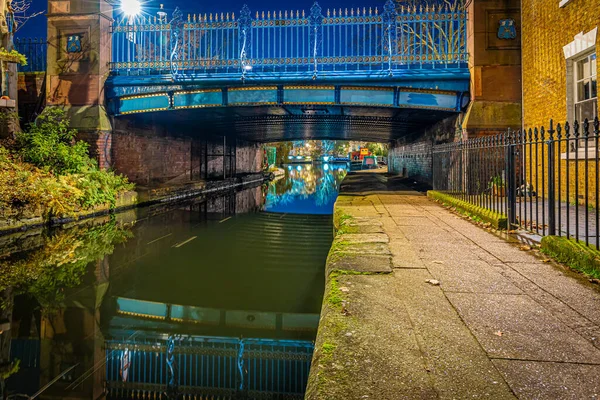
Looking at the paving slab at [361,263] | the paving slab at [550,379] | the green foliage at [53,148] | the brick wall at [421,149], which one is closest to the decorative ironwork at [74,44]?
the green foliage at [53,148]

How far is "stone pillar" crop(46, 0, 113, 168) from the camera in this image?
1466 cm

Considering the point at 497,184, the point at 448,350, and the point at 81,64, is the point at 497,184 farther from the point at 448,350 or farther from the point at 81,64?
the point at 81,64

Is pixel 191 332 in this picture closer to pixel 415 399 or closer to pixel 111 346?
pixel 111 346

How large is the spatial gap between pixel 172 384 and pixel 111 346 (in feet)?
3.40

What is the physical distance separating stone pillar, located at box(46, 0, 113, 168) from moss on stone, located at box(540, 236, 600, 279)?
14.3m

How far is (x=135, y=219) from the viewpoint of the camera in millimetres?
13109

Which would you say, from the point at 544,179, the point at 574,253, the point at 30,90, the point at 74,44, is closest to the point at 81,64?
the point at 74,44

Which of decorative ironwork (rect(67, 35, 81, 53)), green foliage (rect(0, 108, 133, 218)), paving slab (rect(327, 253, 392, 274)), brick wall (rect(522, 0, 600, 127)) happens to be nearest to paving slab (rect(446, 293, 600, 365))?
paving slab (rect(327, 253, 392, 274))

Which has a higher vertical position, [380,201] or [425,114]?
[425,114]

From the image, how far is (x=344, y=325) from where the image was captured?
9.80 feet

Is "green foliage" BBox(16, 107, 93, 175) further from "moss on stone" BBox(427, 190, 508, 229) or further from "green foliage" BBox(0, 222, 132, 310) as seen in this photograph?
"moss on stone" BBox(427, 190, 508, 229)

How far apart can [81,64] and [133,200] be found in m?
5.18

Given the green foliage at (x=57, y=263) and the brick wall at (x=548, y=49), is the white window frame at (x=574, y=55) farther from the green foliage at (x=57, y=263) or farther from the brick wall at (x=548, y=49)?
the green foliage at (x=57, y=263)

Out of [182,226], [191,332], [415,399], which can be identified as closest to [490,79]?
[182,226]
